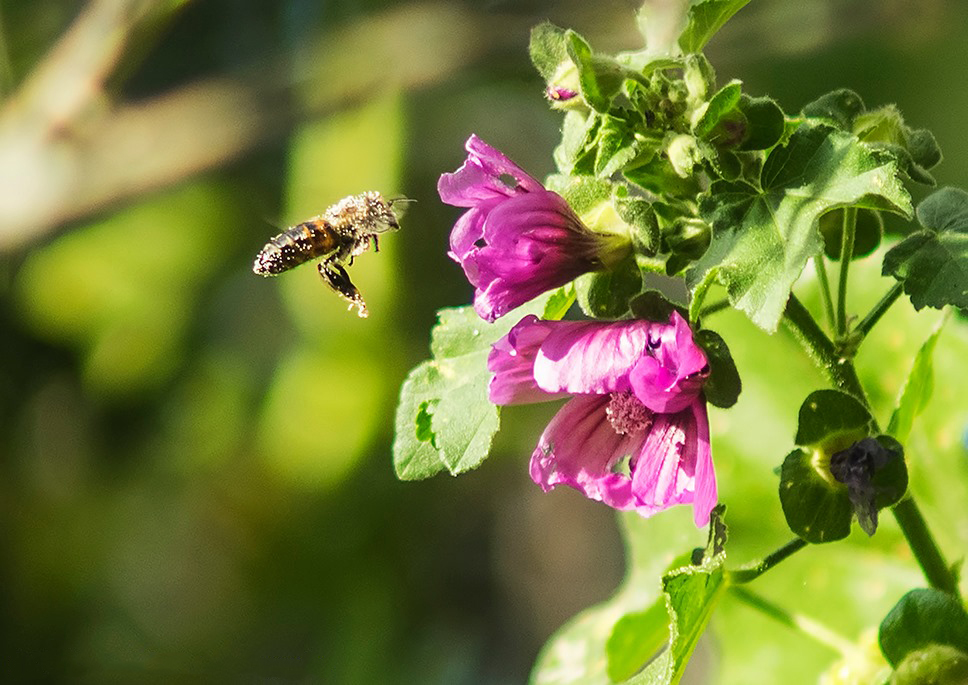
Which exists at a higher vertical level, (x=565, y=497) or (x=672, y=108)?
(x=672, y=108)

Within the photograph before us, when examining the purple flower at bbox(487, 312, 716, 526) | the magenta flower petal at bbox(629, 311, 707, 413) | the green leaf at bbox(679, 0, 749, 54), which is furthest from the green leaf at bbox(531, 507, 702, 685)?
the green leaf at bbox(679, 0, 749, 54)

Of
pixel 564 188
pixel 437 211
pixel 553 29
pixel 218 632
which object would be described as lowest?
pixel 218 632

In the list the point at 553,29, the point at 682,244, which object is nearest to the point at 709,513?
the point at 682,244

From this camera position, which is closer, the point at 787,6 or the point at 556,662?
the point at 556,662

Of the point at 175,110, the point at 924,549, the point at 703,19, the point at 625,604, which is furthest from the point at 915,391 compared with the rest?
the point at 175,110

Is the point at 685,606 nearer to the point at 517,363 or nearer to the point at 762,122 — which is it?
the point at 517,363

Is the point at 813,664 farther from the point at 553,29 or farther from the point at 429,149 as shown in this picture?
the point at 429,149

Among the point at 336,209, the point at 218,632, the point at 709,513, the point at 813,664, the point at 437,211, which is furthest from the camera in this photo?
the point at 437,211
